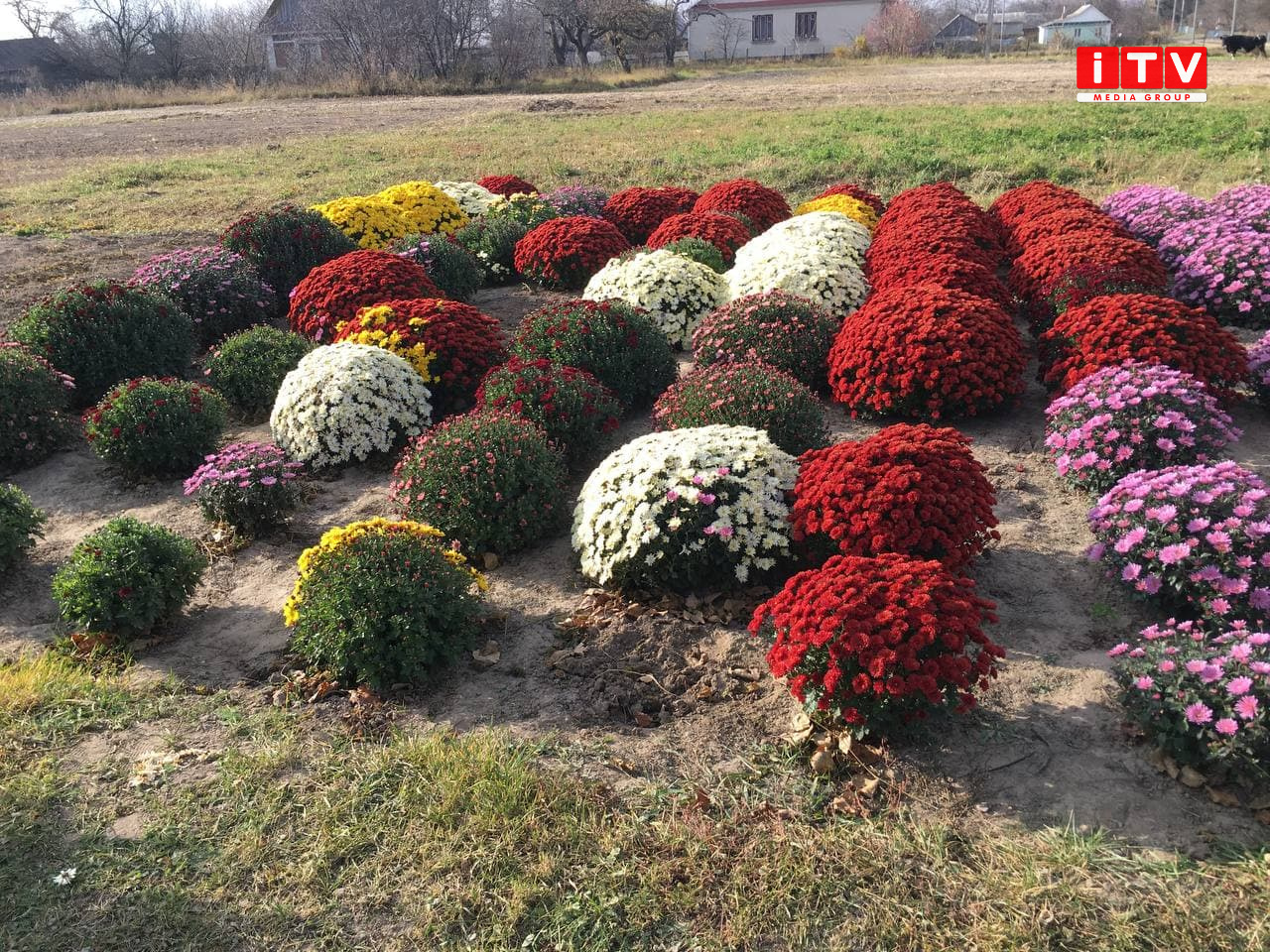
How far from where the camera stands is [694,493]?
458 cm

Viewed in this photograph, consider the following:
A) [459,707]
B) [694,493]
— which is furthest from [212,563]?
[694,493]

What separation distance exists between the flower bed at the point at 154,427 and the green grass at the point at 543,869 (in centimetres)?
334

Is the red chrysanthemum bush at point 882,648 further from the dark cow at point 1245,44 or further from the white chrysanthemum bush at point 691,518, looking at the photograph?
the dark cow at point 1245,44

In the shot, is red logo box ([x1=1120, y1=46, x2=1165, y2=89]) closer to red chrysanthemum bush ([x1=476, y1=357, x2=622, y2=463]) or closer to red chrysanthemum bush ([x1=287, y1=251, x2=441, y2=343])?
red chrysanthemum bush ([x1=287, y1=251, x2=441, y2=343])

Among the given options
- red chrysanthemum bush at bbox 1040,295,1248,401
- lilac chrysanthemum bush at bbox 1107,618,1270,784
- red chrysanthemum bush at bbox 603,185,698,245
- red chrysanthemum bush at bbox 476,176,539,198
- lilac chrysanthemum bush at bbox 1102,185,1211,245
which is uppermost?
red chrysanthemum bush at bbox 476,176,539,198

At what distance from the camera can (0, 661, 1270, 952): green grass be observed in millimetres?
2873

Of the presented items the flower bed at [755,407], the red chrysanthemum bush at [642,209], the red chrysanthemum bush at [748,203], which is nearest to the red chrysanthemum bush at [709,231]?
the red chrysanthemum bush at [748,203]

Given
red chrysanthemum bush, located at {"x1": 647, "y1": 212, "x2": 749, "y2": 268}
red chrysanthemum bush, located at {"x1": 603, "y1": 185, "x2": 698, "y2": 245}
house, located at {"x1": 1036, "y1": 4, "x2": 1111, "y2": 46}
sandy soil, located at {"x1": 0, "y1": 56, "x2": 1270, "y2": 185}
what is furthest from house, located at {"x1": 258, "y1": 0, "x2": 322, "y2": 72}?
red chrysanthemum bush, located at {"x1": 647, "y1": 212, "x2": 749, "y2": 268}

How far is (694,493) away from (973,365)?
271cm

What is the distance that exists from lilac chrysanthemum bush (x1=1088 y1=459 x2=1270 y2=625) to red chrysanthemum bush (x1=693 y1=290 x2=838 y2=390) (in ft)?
9.35

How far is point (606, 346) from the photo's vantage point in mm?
6977

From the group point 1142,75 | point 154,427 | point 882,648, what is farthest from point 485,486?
point 1142,75

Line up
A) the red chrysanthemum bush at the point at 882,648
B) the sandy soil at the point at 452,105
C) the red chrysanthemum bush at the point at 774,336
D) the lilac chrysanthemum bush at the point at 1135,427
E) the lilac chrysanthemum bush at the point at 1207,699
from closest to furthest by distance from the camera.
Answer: the lilac chrysanthemum bush at the point at 1207,699
the red chrysanthemum bush at the point at 882,648
the lilac chrysanthemum bush at the point at 1135,427
the red chrysanthemum bush at the point at 774,336
the sandy soil at the point at 452,105

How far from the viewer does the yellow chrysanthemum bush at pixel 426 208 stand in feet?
38.0
